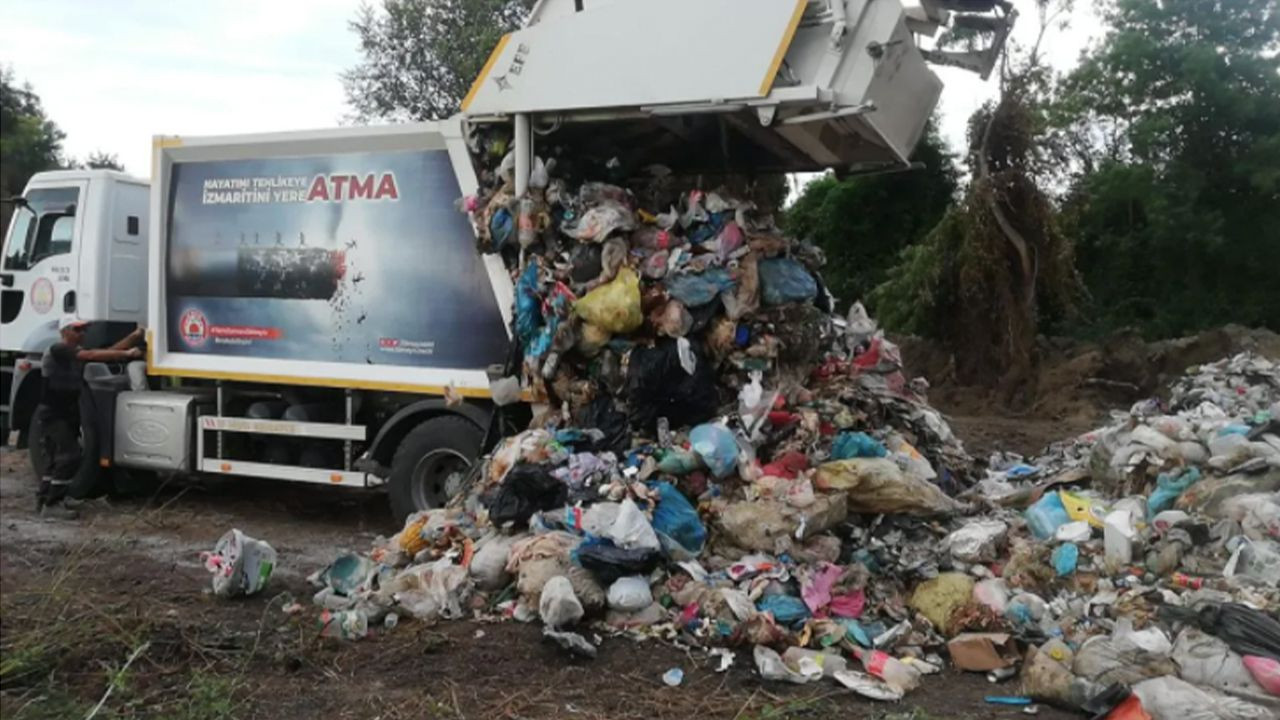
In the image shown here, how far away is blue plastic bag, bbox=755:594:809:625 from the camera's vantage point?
14.0ft

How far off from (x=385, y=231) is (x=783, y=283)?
2.46 meters

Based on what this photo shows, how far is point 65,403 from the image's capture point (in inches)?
303

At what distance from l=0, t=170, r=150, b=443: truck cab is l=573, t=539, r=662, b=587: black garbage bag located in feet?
16.7

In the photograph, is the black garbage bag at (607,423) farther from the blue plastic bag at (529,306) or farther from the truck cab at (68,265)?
the truck cab at (68,265)

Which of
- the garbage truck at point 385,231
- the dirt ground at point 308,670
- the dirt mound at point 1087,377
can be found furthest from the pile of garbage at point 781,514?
the dirt mound at point 1087,377

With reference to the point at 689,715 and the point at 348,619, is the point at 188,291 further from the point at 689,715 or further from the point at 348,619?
the point at 689,715

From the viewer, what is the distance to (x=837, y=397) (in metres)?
5.99

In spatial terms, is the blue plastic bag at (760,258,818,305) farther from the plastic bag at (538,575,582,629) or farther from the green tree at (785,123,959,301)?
the green tree at (785,123,959,301)

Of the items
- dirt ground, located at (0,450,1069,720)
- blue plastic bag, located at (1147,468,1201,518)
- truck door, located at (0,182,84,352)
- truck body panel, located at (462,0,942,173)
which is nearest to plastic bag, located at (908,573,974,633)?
dirt ground, located at (0,450,1069,720)

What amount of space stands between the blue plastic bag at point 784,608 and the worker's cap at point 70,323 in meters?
5.77

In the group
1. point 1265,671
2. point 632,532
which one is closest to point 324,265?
point 632,532

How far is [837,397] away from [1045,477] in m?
1.49

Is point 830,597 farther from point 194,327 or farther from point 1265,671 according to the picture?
point 194,327

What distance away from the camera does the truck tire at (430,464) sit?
6.29m
